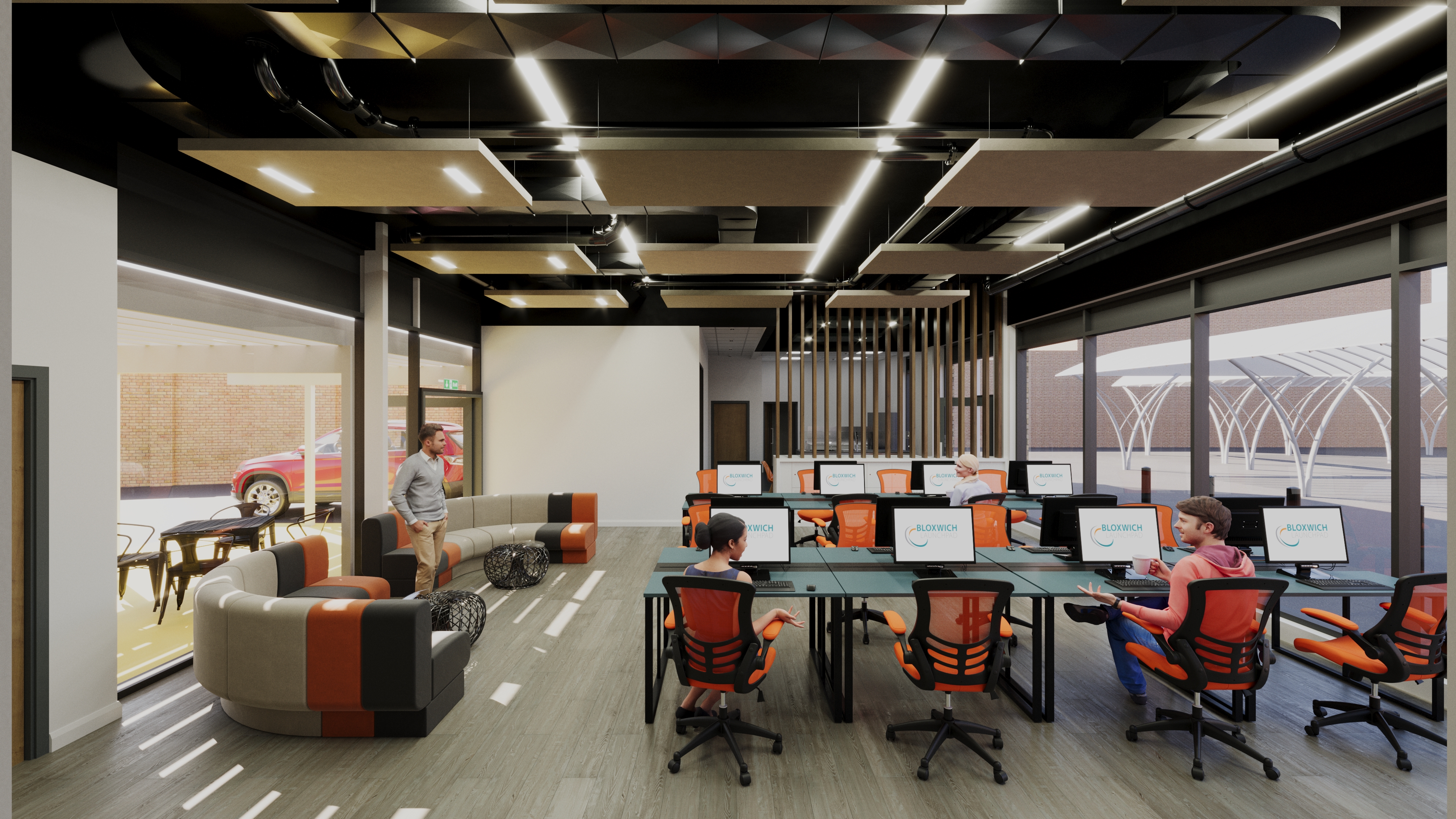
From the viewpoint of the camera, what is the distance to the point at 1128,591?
4.02 meters

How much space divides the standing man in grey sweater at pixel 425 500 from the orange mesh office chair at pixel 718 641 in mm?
3538

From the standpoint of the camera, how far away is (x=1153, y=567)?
4031mm

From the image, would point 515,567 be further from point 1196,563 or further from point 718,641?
point 1196,563

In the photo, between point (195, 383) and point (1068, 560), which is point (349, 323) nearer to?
point (195, 383)

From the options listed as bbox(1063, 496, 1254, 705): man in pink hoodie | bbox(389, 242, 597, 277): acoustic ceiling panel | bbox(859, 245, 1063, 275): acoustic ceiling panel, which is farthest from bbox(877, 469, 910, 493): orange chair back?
bbox(389, 242, 597, 277): acoustic ceiling panel

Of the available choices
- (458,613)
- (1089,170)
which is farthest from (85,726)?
(1089,170)

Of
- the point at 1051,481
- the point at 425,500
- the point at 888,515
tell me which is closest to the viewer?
the point at 888,515

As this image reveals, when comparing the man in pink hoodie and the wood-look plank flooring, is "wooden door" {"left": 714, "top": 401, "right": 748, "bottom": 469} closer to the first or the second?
the wood-look plank flooring

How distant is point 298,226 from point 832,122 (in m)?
5.19

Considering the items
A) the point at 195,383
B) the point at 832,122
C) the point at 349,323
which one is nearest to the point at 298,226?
the point at 349,323

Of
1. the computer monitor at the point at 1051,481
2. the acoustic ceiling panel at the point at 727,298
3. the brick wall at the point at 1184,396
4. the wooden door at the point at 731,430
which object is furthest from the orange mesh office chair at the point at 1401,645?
the wooden door at the point at 731,430

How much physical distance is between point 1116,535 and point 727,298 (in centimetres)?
540

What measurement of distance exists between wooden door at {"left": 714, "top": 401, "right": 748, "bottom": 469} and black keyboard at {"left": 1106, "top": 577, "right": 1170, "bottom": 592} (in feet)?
41.5

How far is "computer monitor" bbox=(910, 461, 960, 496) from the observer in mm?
8078
